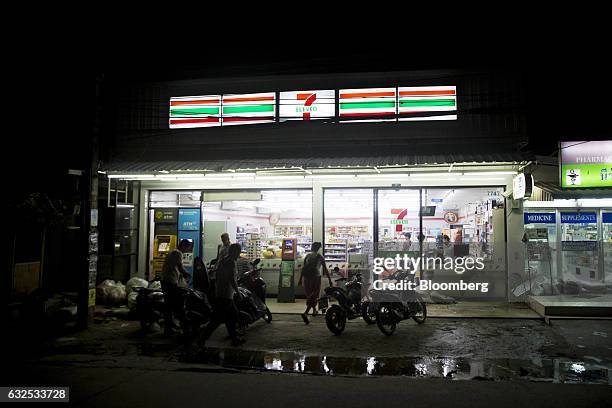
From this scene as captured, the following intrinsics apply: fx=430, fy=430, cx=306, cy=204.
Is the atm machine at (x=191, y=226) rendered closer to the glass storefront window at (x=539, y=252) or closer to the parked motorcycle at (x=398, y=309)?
→ the parked motorcycle at (x=398, y=309)

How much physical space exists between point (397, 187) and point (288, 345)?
20.7ft

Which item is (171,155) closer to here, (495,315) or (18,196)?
(18,196)

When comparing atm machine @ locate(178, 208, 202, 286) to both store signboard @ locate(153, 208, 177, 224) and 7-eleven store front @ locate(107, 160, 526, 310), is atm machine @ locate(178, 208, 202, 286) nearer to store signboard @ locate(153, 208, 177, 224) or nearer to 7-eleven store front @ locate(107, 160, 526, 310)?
7-eleven store front @ locate(107, 160, 526, 310)

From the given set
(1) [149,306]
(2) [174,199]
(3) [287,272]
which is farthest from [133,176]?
(3) [287,272]

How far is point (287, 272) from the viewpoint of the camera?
41.2 ft

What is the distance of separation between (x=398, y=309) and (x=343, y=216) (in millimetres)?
4453

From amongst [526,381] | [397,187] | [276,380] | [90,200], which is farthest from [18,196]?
[526,381]

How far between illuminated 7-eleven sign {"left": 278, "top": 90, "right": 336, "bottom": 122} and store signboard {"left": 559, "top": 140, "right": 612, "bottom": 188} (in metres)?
6.32

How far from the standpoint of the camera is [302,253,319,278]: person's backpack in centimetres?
1009

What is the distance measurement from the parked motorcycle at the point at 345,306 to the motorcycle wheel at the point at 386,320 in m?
0.20

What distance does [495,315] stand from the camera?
33.2 feet

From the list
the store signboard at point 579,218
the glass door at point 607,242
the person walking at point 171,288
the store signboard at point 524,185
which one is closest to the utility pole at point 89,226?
the person walking at point 171,288

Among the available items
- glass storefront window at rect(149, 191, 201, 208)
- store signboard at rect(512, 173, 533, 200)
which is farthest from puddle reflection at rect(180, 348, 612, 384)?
glass storefront window at rect(149, 191, 201, 208)

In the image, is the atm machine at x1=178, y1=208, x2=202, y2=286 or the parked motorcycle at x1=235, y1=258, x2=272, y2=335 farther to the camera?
the atm machine at x1=178, y1=208, x2=202, y2=286
